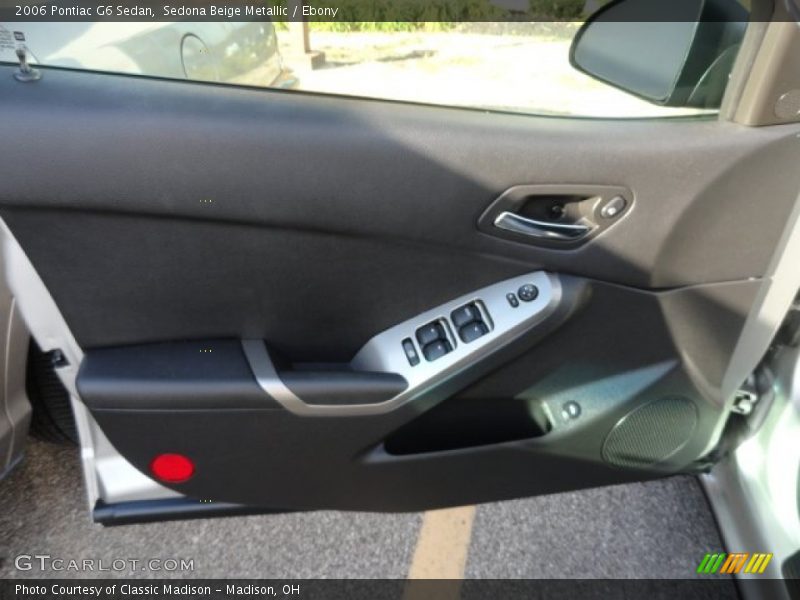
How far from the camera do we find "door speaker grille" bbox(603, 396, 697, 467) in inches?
58.1

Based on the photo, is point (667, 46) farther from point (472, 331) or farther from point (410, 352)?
point (410, 352)

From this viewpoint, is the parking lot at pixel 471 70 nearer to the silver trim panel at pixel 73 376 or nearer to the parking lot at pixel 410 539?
the silver trim panel at pixel 73 376

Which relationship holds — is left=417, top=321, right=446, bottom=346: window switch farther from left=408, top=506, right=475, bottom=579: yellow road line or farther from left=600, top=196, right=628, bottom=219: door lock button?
left=408, top=506, right=475, bottom=579: yellow road line

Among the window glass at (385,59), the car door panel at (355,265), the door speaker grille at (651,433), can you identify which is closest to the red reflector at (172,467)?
the car door panel at (355,265)

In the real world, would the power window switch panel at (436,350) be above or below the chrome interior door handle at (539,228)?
below

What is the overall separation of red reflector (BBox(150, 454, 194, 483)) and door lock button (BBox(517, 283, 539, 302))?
739mm

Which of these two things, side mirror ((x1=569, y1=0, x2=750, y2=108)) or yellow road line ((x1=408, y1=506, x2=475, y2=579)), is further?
yellow road line ((x1=408, y1=506, x2=475, y2=579))

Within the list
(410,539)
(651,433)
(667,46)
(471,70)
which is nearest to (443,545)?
(410,539)

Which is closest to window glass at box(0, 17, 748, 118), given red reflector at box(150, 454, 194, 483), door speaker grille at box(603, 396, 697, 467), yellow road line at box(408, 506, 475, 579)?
door speaker grille at box(603, 396, 697, 467)

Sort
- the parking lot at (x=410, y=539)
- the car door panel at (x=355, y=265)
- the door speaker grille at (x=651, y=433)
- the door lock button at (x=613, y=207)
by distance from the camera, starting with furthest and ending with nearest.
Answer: the parking lot at (x=410, y=539) < the door speaker grille at (x=651, y=433) < the door lock button at (x=613, y=207) < the car door panel at (x=355, y=265)

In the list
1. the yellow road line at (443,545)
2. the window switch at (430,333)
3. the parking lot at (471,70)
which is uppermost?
the parking lot at (471,70)

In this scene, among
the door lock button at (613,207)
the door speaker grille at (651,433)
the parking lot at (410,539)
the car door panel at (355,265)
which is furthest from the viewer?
the parking lot at (410,539)

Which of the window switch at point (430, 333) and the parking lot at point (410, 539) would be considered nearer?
the window switch at point (430, 333)

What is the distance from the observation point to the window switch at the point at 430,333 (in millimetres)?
1369
